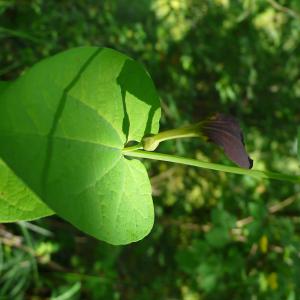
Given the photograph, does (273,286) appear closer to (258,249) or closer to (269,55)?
(258,249)

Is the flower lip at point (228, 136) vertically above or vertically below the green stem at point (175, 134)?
below

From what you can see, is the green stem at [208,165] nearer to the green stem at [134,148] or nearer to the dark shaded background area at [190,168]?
the green stem at [134,148]

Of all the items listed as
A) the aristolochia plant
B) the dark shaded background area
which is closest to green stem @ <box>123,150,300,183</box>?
the aristolochia plant

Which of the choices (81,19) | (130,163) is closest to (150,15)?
(81,19)

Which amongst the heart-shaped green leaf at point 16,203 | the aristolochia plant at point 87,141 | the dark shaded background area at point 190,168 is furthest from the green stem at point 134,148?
the dark shaded background area at point 190,168

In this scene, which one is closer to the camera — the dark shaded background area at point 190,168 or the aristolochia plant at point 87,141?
the aristolochia plant at point 87,141

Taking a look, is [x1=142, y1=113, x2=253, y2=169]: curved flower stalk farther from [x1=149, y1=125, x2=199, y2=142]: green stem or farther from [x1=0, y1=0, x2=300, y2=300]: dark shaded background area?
[x1=0, y1=0, x2=300, y2=300]: dark shaded background area
